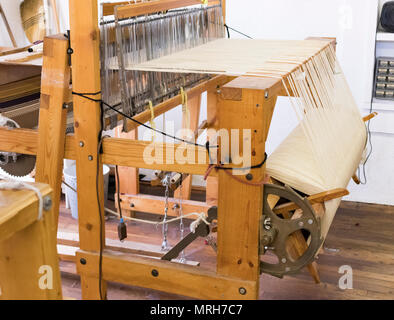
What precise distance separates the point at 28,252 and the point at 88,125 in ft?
2.85

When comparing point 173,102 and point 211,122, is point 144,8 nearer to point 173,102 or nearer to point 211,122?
Answer: point 173,102

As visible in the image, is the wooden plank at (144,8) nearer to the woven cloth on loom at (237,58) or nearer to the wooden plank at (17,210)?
the woven cloth on loom at (237,58)

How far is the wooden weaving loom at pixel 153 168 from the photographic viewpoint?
64.8 inches

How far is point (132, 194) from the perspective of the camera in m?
3.05

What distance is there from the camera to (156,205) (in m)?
2.98

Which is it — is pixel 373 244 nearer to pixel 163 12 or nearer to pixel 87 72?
pixel 163 12

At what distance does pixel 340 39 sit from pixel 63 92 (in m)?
1.89

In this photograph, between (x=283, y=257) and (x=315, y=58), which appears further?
(x=315, y=58)

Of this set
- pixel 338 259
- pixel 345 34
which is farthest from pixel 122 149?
pixel 345 34

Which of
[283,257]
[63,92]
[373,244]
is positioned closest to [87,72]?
[63,92]

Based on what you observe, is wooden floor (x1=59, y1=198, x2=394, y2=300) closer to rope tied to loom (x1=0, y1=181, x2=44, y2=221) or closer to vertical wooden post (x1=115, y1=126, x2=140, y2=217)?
vertical wooden post (x1=115, y1=126, x2=140, y2=217)

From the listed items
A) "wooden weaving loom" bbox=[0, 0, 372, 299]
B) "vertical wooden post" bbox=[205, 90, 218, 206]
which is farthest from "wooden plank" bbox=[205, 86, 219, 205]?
"wooden weaving loom" bbox=[0, 0, 372, 299]
